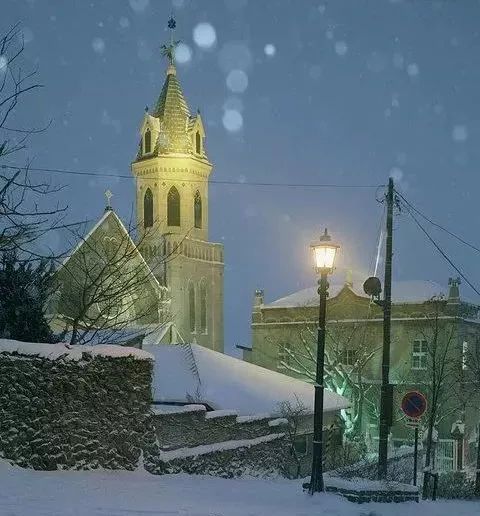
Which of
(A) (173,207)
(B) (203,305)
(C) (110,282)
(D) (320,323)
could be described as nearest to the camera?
(D) (320,323)

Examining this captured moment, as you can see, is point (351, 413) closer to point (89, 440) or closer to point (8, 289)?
point (8, 289)

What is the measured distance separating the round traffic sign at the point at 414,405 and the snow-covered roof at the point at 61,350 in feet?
19.3

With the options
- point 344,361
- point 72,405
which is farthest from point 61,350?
point 344,361

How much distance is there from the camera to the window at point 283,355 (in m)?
48.5

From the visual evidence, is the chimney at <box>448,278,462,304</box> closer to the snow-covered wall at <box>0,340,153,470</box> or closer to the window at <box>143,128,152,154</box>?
the window at <box>143,128,152,154</box>

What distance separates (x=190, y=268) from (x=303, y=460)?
33.5 meters

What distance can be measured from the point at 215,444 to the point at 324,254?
7.74 m

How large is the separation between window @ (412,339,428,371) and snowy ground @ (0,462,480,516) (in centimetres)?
3031

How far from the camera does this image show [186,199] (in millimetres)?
62844

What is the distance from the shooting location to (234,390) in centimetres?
2827

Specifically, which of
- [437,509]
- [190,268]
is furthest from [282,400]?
[190,268]

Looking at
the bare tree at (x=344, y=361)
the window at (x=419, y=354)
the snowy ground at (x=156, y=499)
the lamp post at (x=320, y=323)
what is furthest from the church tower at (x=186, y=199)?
the snowy ground at (x=156, y=499)

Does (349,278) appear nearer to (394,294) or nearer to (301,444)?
(394,294)

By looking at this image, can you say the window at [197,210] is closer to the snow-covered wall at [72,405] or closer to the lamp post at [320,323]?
the snow-covered wall at [72,405]
